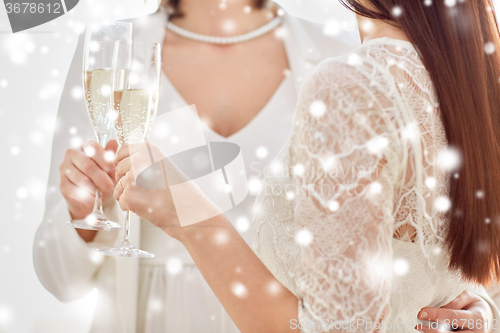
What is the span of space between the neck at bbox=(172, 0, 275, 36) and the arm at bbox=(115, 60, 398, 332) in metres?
0.89

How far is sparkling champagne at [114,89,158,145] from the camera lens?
0.81 m

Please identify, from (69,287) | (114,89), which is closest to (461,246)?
(114,89)

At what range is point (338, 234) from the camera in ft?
1.87

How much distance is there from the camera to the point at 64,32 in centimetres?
194

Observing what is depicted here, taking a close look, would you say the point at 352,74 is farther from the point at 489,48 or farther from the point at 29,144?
the point at 29,144

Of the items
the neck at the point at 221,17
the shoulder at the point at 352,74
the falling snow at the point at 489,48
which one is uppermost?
the shoulder at the point at 352,74

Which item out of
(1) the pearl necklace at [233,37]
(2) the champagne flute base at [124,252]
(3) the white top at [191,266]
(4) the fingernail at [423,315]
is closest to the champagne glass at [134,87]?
(2) the champagne flute base at [124,252]

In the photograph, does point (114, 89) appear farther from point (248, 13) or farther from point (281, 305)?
point (248, 13)

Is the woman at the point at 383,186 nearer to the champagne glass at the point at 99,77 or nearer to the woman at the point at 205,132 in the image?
the champagne glass at the point at 99,77

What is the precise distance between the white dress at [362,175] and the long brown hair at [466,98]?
0.08 feet

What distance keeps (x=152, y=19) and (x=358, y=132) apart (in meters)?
1.02

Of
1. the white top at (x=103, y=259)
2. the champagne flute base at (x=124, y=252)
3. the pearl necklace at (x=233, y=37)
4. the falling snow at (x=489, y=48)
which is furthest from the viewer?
the pearl necklace at (x=233, y=37)

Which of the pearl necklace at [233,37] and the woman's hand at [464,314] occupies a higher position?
the pearl necklace at [233,37]

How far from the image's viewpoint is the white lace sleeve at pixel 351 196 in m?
0.56
